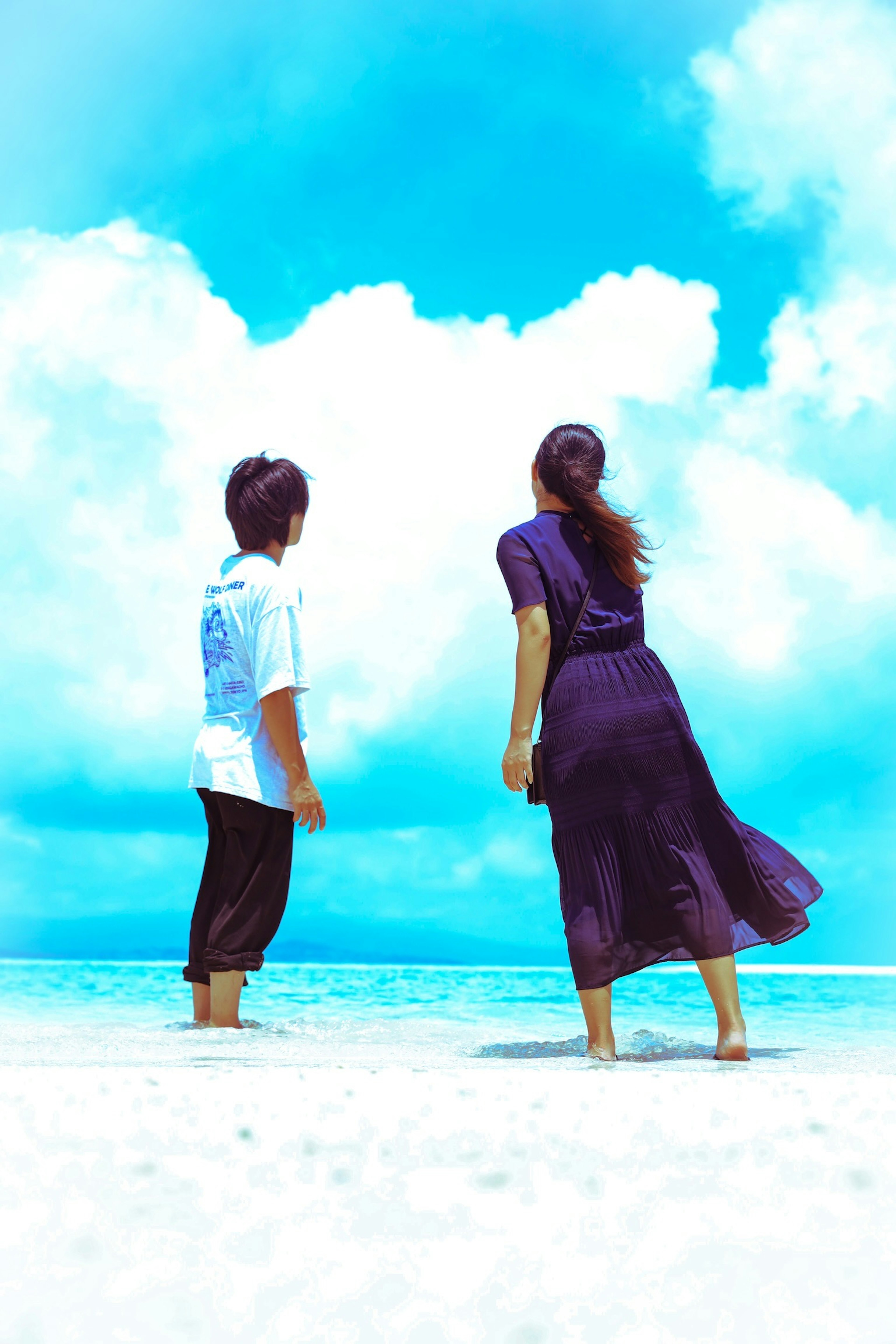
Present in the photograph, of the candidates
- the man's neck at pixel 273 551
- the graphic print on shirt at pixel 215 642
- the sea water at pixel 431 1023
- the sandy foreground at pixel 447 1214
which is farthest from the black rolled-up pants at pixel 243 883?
A: the sandy foreground at pixel 447 1214

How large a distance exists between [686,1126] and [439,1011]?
5.00m

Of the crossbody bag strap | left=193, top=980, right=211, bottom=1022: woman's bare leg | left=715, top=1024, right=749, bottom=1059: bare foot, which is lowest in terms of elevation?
left=715, top=1024, right=749, bottom=1059: bare foot

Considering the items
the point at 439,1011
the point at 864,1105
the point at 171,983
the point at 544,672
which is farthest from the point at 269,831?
the point at 171,983

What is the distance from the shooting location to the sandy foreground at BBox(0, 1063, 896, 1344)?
1.11m

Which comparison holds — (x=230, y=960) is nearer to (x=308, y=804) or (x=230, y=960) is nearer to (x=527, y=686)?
(x=308, y=804)

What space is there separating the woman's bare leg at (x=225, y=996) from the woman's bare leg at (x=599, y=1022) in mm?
1264

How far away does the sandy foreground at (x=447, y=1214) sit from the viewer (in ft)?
3.65

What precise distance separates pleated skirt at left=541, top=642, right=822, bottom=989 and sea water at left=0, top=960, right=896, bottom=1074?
0.30m

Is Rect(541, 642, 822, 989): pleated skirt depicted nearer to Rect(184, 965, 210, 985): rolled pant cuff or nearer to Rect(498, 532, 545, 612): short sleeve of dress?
Rect(498, 532, 545, 612): short sleeve of dress

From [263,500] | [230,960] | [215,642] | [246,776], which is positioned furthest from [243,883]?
[263,500]

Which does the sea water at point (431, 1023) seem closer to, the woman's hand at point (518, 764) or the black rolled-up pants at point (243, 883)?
the black rolled-up pants at point (243, 883)

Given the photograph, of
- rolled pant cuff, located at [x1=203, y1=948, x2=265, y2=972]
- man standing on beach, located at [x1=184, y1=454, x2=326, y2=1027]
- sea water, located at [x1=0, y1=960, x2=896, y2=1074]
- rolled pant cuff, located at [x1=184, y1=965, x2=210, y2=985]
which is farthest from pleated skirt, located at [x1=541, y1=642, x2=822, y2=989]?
rolled pant cuff, located at [x1=184, y1=965, x2=210, y2=985]

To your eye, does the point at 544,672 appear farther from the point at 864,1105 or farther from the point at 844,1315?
the point at 844,1315

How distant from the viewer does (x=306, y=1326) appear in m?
1.10
